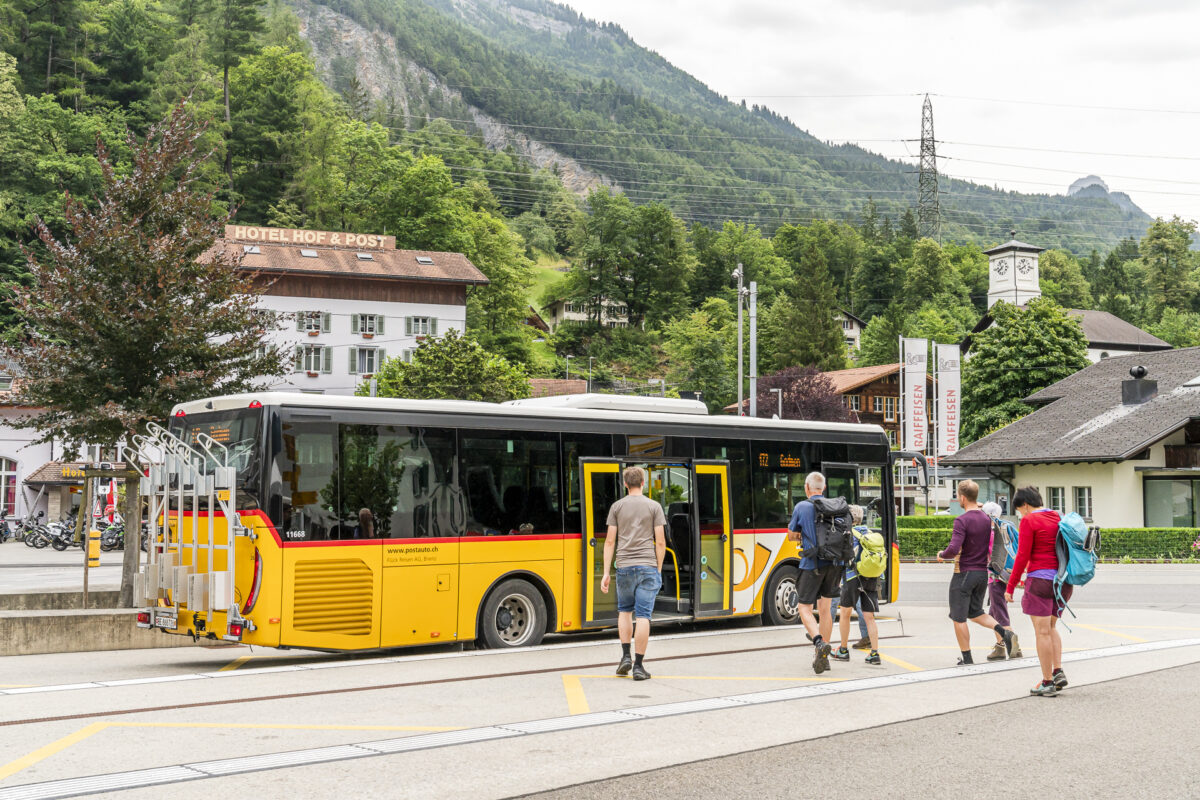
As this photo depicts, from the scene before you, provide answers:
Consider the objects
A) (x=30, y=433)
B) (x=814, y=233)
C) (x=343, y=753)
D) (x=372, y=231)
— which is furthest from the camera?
(x=814, y=233)

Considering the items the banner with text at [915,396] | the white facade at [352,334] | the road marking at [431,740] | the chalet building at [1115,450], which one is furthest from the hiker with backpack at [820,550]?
the white facade at [352,334]

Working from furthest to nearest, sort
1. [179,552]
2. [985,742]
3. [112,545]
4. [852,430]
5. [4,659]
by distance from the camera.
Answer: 1. [112,545]
2. [852,430]
3. [4,659]
4. [179,552]
5. [985,742]

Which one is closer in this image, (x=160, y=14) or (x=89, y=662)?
(x=89, y=662)

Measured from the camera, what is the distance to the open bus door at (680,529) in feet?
47.7

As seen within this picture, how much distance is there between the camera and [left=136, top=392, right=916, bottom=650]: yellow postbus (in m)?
12.1

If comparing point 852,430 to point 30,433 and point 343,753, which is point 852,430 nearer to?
point 343,753

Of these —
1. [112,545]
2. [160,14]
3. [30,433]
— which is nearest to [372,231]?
[160,14]

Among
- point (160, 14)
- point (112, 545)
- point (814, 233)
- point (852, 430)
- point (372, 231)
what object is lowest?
point (112, 545)

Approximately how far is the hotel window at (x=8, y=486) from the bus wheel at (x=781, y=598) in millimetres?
53940

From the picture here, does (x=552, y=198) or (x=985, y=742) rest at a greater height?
(x=552, y=198)

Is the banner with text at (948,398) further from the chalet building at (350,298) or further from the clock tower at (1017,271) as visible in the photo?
the clock tower at (1017,271)

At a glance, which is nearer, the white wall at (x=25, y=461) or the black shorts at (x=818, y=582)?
the black shorts at (x=818, y=582)

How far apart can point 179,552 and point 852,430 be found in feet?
31.9

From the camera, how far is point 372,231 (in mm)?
97312
